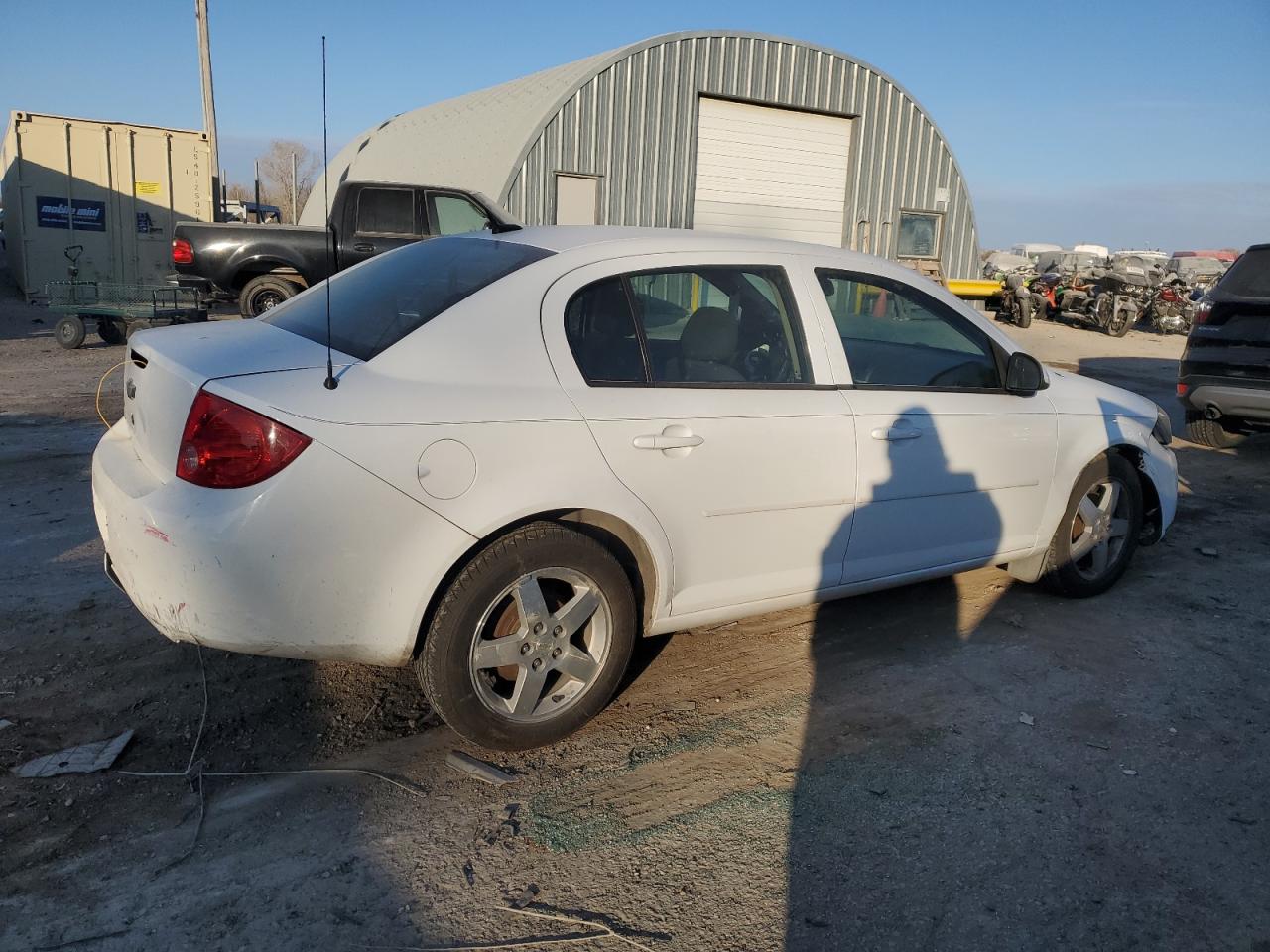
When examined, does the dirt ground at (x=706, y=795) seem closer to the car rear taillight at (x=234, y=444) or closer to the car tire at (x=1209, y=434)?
the car rear taillight at (x=234, y=444)

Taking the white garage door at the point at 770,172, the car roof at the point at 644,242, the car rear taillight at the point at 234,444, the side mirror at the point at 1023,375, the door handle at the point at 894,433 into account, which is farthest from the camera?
the white garage door at the point at 770,172

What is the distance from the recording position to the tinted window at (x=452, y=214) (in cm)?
1335

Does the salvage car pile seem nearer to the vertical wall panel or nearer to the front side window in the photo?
the vertical wall panel

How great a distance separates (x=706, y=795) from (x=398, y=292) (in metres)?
2.03

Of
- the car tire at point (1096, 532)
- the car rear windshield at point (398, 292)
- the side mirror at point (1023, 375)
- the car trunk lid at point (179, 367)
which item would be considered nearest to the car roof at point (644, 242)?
the car rear windshield at point (398, 292)

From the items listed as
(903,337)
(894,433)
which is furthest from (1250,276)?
(894,433)

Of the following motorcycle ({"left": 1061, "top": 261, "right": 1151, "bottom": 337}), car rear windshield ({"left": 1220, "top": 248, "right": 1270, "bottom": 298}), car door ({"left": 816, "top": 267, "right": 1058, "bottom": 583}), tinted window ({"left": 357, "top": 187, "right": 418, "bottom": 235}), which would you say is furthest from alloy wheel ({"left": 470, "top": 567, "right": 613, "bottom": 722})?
motorcycle ({"left": 1061, "top": 261, "right": 1151, "bottom": 337})

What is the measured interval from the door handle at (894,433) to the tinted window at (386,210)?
409 inches

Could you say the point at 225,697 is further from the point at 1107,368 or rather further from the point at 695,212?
the point at 1107,368

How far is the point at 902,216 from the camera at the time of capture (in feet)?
64.7

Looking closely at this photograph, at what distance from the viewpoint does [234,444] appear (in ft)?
9.46

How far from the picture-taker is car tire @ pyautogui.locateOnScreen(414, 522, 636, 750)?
3125 millimetres

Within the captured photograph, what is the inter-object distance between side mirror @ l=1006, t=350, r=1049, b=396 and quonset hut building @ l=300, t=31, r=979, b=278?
39.6 feet

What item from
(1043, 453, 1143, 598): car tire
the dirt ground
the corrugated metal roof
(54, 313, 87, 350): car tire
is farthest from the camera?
the corrugated metal roof
